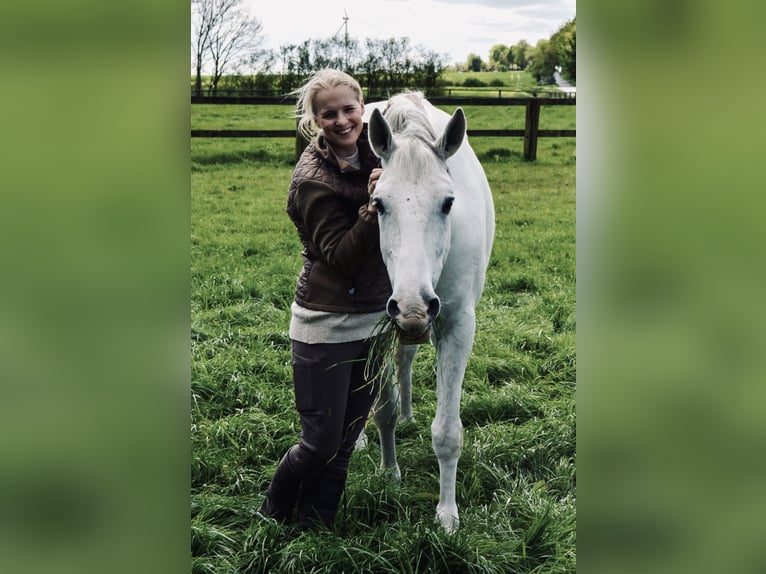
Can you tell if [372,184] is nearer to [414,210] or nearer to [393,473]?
[414,210]

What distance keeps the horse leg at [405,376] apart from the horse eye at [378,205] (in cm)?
151

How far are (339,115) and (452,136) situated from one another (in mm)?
455

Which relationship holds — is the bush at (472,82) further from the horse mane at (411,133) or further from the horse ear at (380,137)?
the horse ear at (380,137)

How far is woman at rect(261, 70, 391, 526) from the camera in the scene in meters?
2.58

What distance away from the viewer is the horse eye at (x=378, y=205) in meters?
2.35

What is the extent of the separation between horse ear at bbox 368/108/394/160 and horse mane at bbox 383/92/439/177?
4cm

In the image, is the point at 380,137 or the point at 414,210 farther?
the point at 380,137

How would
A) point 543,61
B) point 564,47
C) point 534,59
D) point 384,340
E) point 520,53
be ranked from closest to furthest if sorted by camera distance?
point 384,340 < point 564,47 < point 543,61 < point 534,59 < point 520,53

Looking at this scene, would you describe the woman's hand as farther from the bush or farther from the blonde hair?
the bush

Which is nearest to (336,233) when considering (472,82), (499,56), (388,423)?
(388,423)

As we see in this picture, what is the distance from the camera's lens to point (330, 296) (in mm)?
2756

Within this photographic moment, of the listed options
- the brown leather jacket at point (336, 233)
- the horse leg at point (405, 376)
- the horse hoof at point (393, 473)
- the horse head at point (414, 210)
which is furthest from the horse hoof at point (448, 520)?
the horse head at point (414, 210)
